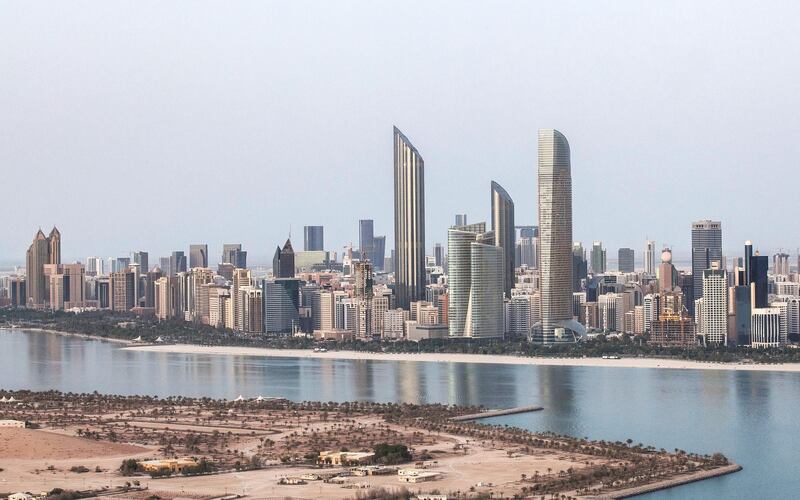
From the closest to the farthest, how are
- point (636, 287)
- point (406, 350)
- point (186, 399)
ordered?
point (186, 399) < point (406, 350) < point (636, 287)

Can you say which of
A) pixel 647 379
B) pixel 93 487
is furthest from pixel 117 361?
pixel 93 487

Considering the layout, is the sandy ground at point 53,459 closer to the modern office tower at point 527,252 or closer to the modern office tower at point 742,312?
the modern office tower at point 742,312

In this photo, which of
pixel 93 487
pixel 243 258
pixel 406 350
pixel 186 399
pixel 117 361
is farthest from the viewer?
pixel 243 258

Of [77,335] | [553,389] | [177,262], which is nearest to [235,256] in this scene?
[177,262]

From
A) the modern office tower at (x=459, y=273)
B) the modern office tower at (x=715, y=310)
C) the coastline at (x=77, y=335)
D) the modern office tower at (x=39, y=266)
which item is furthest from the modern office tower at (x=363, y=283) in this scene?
the modern office tower at (x=39, y=266)

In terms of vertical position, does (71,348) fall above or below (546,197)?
below

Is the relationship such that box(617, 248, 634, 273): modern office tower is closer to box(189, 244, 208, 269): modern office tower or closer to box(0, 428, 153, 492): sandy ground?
box(189, 244, 208, 269): modern office tower

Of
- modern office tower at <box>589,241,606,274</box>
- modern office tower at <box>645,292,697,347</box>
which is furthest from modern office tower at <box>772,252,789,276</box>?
modern office tower at <box>645,292,697,347</box>

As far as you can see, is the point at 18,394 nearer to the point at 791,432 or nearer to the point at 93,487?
the point at 93,487
